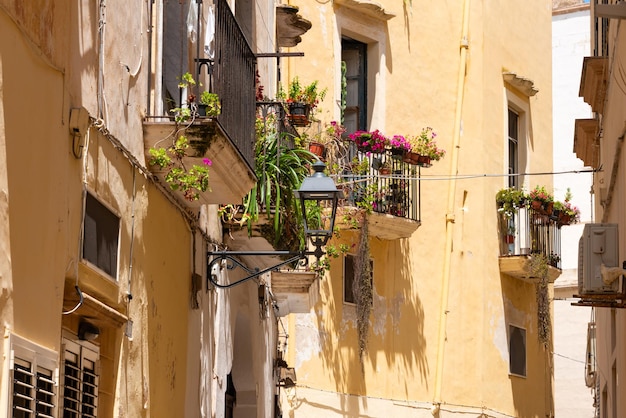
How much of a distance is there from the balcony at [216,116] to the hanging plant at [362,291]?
791 centimetres

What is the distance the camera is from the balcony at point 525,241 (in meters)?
22.1

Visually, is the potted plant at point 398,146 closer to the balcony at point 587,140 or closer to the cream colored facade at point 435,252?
the cream colored facade at point 435,252

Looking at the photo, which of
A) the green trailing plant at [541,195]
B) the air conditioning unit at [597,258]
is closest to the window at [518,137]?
the green trailing plant at [541,195]

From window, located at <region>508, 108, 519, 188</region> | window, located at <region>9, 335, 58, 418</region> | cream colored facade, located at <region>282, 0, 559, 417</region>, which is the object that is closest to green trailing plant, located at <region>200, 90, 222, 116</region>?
window, located at <region>9, 335, 58, 418</region>

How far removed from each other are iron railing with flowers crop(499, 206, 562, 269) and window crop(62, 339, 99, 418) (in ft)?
46.8

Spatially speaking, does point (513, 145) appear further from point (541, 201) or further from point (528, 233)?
point (528, 233)

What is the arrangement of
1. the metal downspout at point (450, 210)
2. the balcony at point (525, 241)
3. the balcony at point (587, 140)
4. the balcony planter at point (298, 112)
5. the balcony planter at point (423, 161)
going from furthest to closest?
the balcony at point (525, 241) → the metal downspout at point (450, 210) → the balcony planter at point (423, 161) → the balcony planter at point (298, 112) → the balcony at point (587, 140)

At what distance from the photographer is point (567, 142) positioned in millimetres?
28328

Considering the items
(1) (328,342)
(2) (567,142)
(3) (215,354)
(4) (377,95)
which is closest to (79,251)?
(3) (215,354)

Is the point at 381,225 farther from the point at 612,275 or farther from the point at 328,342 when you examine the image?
the point at 612,275

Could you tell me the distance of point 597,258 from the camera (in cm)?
1041

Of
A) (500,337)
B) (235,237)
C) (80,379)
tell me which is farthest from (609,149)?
(500,337)

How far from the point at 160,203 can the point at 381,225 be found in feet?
31.0

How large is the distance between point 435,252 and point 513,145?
3.36m
